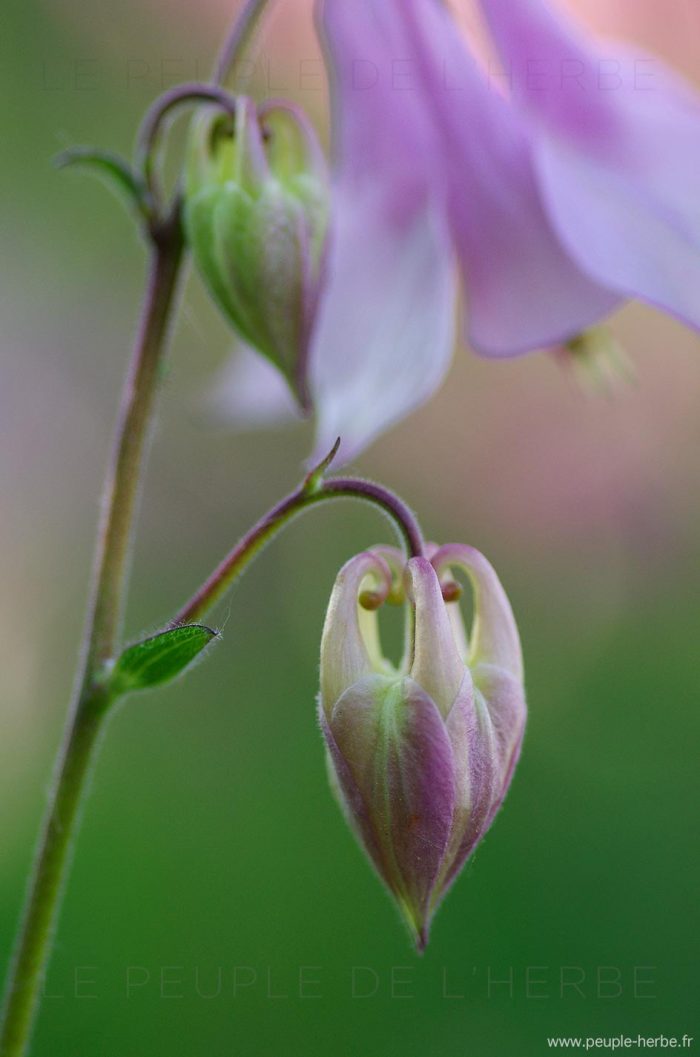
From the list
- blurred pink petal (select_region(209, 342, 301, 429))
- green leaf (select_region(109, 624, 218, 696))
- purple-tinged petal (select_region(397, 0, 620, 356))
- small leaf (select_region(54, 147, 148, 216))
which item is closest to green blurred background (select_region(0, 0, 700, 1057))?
blurred pink petal (select_region(209, 342, 301, 429))

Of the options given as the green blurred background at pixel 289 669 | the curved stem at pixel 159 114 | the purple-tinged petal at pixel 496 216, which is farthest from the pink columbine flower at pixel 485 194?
the green blurred background at pixel 289 669

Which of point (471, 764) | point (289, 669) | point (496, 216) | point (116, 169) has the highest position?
point (116, 169)

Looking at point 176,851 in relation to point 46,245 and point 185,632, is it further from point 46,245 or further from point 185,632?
point 185,632

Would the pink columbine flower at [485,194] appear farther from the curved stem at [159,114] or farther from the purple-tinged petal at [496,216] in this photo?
Result: the curved stem at [159,114]

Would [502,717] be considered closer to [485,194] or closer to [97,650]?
[97,650]

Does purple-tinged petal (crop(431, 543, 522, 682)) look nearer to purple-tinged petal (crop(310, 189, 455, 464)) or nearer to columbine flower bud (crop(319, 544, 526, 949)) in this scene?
columbine flower bud (crop(319, 544, 526, 949))

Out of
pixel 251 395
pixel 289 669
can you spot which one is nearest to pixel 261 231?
pixel 251 395
